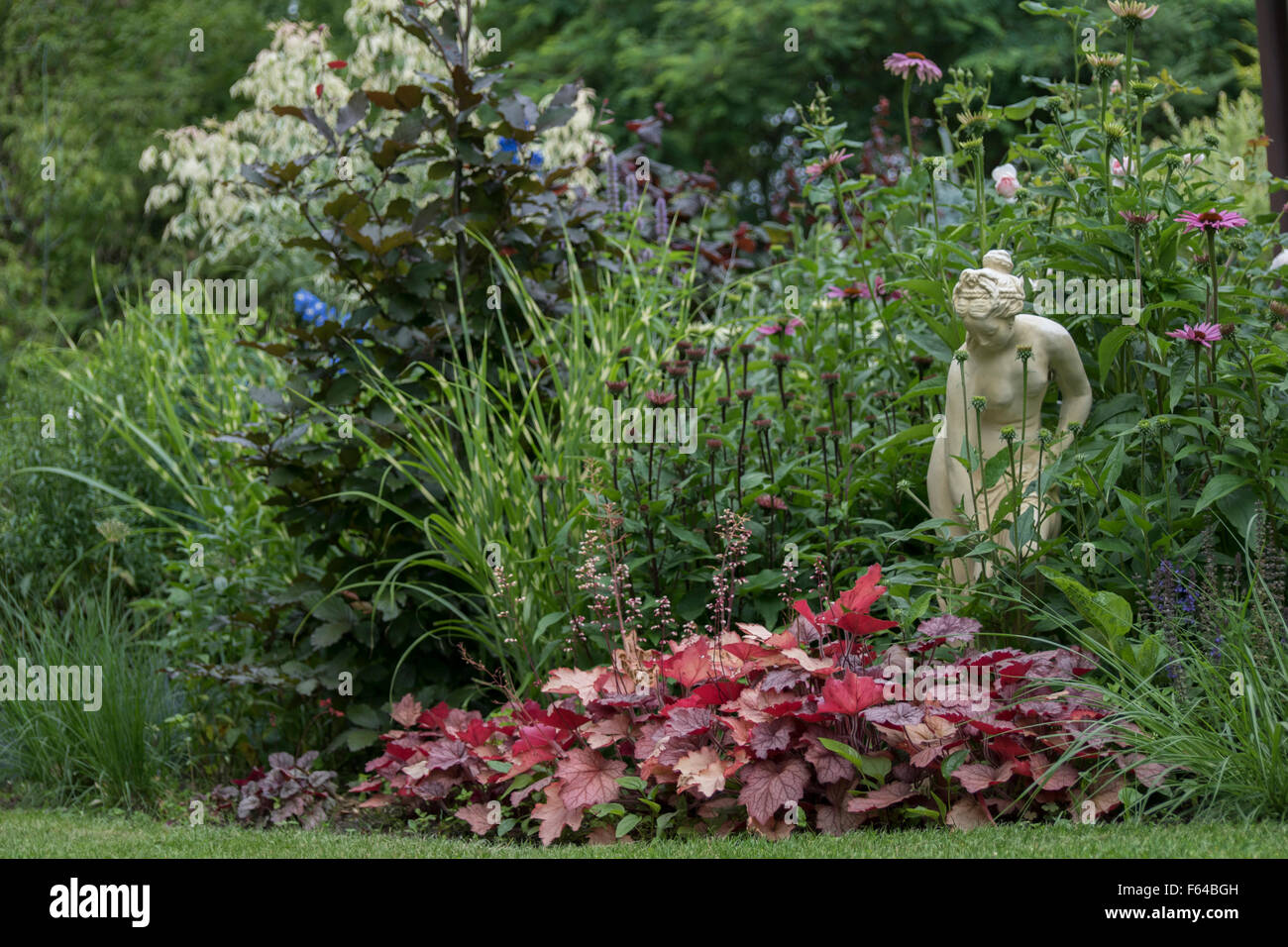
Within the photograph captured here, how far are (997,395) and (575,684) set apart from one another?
5.00 ft

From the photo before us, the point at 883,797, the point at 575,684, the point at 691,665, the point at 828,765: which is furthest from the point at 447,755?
the point at 883,797

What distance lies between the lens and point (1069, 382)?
3.68m

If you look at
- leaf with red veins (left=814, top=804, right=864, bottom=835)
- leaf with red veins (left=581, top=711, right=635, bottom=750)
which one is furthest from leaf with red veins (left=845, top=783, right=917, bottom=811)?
leaf with red veins (left=581, top=711, right=635, bottom=750)

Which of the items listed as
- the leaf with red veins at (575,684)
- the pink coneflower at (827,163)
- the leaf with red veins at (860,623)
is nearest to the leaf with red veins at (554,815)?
the leaf with red veins at (575,684)

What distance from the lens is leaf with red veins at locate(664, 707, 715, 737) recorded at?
10.1ft

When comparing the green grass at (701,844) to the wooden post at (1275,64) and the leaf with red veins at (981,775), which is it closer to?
the leaf with red veins at (981,775)

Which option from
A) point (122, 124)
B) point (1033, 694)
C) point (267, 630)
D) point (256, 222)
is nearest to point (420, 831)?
point (267, 630)

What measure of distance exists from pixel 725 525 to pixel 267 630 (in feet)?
5.92

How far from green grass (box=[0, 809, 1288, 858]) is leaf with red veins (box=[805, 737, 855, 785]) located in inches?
5.7

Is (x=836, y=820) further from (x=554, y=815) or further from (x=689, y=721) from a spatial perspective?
(x=554, y=815)

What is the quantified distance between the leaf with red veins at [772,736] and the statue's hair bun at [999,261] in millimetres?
1516

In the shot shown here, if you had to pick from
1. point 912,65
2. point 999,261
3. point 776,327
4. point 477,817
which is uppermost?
point 912,65

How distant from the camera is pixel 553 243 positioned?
5.03 meters

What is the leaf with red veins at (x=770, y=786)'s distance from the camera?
2941 mm
